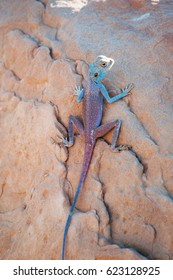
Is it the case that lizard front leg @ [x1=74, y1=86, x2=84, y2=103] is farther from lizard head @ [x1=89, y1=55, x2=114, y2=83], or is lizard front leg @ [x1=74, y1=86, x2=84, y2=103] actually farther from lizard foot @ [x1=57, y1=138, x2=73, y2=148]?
lizard foot @ [x1=57, y1=138, x2=73, y2=148]

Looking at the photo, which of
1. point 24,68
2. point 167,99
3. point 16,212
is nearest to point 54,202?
point 16,212

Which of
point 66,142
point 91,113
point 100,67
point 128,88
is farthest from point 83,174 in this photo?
point 100,67

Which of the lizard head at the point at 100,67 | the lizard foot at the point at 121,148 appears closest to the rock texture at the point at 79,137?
the lizard foot at the point at 121,148

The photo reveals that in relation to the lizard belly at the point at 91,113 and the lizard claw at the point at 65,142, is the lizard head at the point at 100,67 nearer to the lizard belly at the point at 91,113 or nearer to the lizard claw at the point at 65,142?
the lizard belly at the point at 91,113

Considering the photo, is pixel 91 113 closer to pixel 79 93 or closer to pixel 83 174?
pixel 79 93
